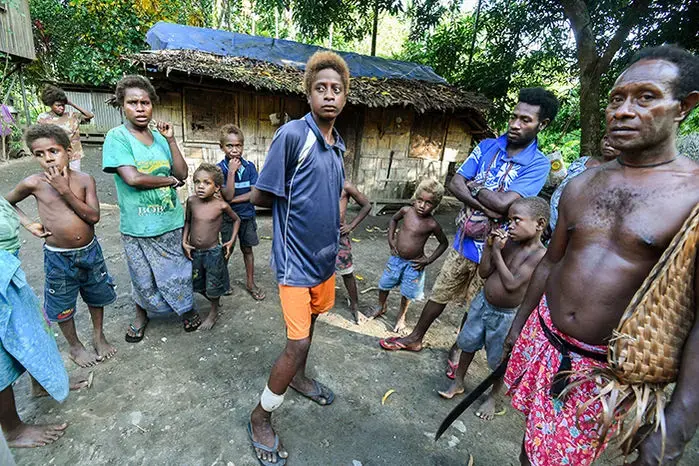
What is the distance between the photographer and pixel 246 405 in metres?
2.40

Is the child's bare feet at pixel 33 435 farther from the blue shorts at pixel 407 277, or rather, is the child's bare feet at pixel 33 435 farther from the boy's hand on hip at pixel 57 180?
the blue shorts at pixel 407 277

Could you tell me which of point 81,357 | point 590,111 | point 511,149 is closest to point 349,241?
point 511,149

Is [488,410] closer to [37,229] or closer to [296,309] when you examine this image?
[296,309]

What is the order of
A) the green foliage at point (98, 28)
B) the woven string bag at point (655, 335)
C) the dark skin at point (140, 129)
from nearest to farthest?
the woven string bag at point (655, 335)
the dark skin at point (140, 129)
the green foliage at point (98, 28)

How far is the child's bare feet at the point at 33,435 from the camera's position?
6.39 feet

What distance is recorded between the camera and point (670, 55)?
3.81 feet

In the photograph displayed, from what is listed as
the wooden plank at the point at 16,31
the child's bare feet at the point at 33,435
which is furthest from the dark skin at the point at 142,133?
the wooden plank at the point at 16,31

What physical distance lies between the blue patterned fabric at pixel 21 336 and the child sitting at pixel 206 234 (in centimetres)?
127

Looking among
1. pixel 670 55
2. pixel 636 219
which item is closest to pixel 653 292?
pixel 636 219

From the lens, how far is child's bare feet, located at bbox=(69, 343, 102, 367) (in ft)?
8.61

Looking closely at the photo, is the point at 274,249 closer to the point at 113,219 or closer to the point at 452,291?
the point at 452,291

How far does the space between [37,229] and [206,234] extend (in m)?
1.17

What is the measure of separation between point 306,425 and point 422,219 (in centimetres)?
194

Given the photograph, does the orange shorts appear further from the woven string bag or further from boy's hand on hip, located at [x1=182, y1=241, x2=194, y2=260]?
boy's hand on hip, located at [x1=182, y1=241, x2=194, y2=260]
